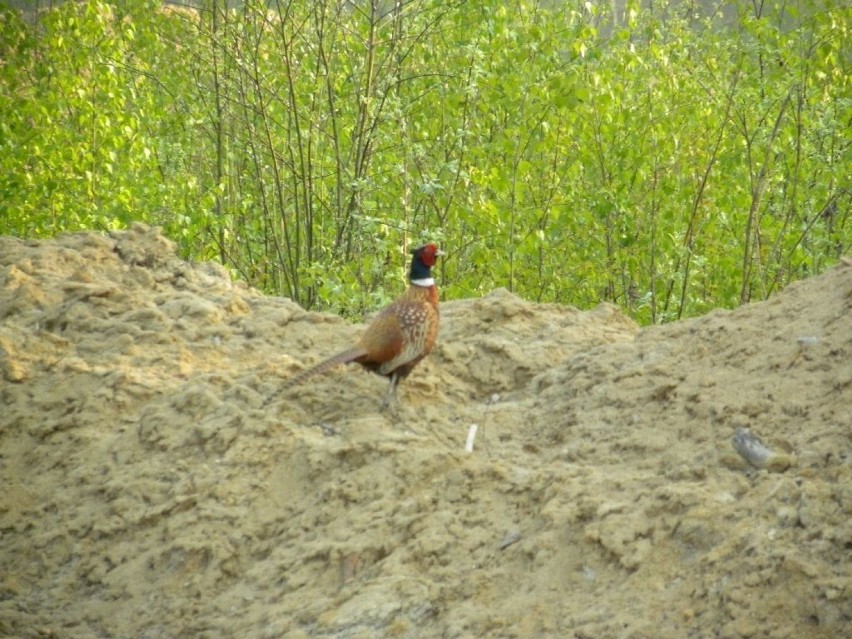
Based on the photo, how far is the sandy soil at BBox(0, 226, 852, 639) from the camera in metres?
3.82

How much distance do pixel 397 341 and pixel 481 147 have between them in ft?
17.8

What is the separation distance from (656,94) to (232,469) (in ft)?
22.7

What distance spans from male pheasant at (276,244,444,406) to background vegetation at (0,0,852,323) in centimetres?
369

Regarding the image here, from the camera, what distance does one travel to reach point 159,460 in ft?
17.9

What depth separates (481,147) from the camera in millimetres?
10570

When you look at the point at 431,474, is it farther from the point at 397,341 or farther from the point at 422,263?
the point at 422,263

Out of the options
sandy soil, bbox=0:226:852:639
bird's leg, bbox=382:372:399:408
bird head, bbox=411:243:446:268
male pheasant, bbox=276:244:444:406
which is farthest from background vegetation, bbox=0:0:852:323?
bird's leg, bbox=382:372:399:408

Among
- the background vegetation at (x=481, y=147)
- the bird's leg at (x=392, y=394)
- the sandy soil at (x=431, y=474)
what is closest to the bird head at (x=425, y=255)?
the sandy soil at (x=431, y=474)

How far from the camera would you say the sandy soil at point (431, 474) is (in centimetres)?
382

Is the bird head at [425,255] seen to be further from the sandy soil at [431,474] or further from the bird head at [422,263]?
the sandy soil at [431,474]

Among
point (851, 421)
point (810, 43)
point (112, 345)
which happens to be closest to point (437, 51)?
point (810, 43)

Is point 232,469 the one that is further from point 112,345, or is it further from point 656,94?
point 656,94

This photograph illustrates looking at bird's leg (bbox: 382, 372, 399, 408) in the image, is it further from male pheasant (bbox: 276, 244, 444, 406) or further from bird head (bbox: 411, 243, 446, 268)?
bird head (bbox: 411, 243, 446, 268)

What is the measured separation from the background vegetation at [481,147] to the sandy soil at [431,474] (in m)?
3.32
